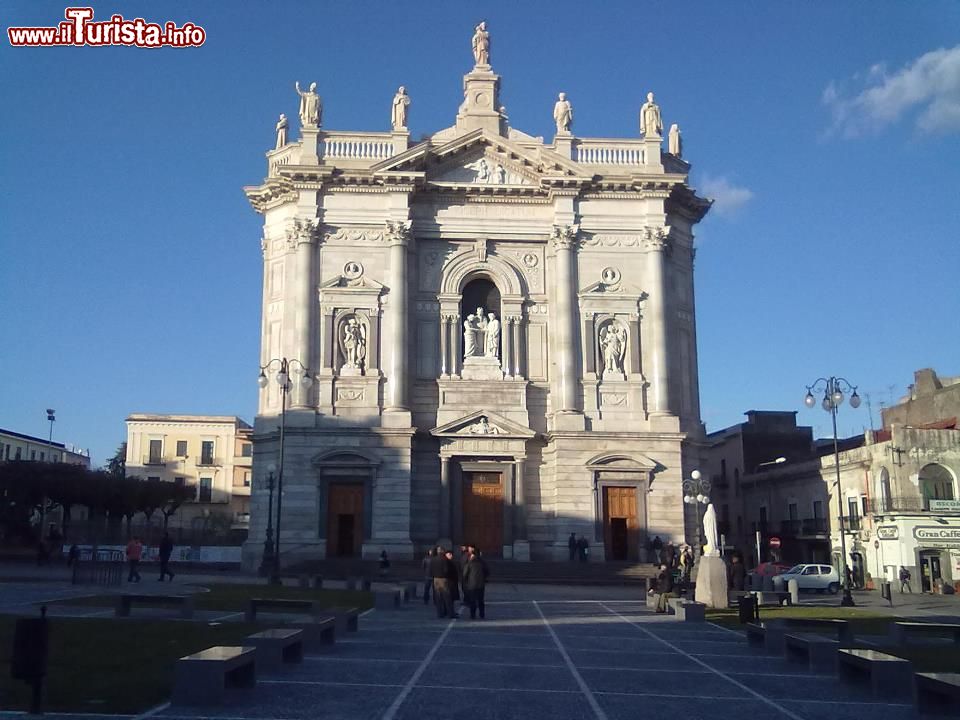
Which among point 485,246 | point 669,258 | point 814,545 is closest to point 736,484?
point 814,545

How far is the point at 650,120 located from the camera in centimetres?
4956

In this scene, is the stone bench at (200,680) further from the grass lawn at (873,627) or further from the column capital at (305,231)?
the column capital at (305,231)

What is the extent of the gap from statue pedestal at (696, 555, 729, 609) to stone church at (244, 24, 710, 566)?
631 inches

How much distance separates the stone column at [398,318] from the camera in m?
45.2

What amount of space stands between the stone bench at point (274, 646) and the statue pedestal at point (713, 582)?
16.3 m

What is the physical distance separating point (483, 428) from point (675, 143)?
18.5 meters

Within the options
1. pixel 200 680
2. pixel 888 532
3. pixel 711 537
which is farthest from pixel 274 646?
pixel 888 532

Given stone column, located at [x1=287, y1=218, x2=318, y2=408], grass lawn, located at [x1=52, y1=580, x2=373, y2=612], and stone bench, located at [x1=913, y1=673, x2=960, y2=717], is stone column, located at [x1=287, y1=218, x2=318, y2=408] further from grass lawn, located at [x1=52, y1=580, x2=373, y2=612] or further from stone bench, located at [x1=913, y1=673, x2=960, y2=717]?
stone bench, located at [x1=913, y1=673, x2=960, y2=717]

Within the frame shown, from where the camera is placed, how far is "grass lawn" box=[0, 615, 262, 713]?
11094 millimetres

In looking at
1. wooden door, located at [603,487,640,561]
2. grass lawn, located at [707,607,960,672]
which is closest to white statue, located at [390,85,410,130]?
wooden door, located at [603,487,640,561]

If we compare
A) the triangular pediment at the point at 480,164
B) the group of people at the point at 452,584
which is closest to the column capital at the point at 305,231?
the triangular pediment at the point at 480,164

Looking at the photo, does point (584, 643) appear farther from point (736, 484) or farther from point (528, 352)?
point (736, 484)

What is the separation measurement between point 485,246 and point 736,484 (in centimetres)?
3081

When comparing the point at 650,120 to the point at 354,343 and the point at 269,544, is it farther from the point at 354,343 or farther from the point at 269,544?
the point at 269,544
